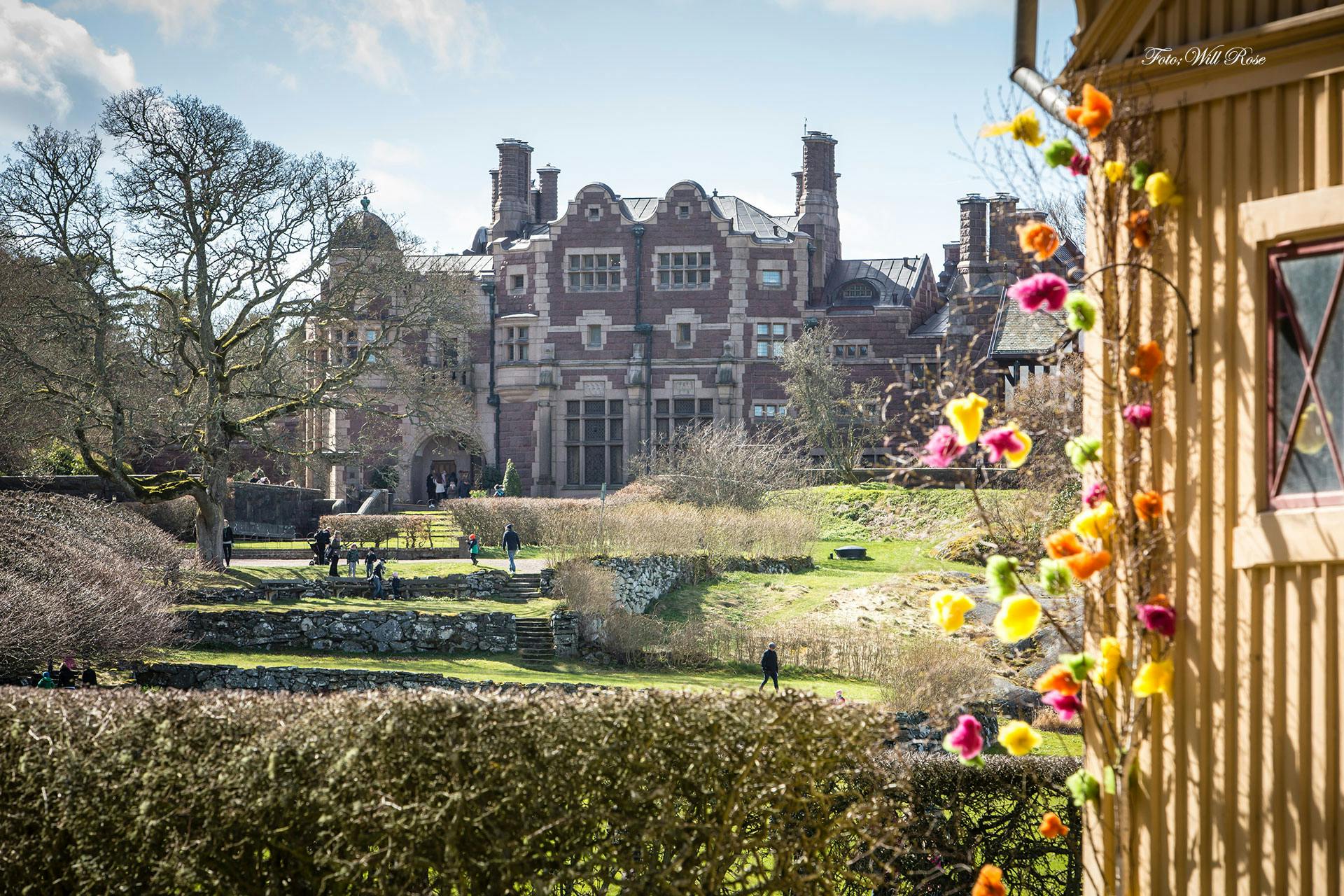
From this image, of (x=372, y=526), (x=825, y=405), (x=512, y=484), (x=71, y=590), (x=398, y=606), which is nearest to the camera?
(x=71, y=590)

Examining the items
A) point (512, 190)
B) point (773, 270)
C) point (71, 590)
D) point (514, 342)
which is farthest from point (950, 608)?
point (512, 190)

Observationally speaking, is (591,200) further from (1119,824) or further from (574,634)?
(1119,824)

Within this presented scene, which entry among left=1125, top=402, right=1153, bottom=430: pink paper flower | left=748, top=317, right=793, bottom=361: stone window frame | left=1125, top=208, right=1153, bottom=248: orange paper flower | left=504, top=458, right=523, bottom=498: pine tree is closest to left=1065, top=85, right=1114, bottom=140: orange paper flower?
left=1125, top=208, right=1153, bottom=248: orange paper flower

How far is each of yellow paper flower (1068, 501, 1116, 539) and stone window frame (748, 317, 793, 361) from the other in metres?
39.9

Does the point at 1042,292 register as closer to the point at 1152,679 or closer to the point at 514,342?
the point at 1152,679

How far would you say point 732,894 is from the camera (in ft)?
21.7

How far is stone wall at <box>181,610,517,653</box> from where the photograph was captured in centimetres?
2361

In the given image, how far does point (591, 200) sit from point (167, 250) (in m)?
20.7

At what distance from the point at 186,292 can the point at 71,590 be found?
10.2m

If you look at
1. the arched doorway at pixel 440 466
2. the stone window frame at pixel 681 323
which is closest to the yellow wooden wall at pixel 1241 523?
the stone window frame at pixel 681 323

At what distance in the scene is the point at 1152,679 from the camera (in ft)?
16.5

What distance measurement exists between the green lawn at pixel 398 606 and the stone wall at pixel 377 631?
8.7 inches

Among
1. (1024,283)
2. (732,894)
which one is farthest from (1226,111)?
(732,894)

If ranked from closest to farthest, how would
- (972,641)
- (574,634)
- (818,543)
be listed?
(972,641), (574,634), (818,543)
